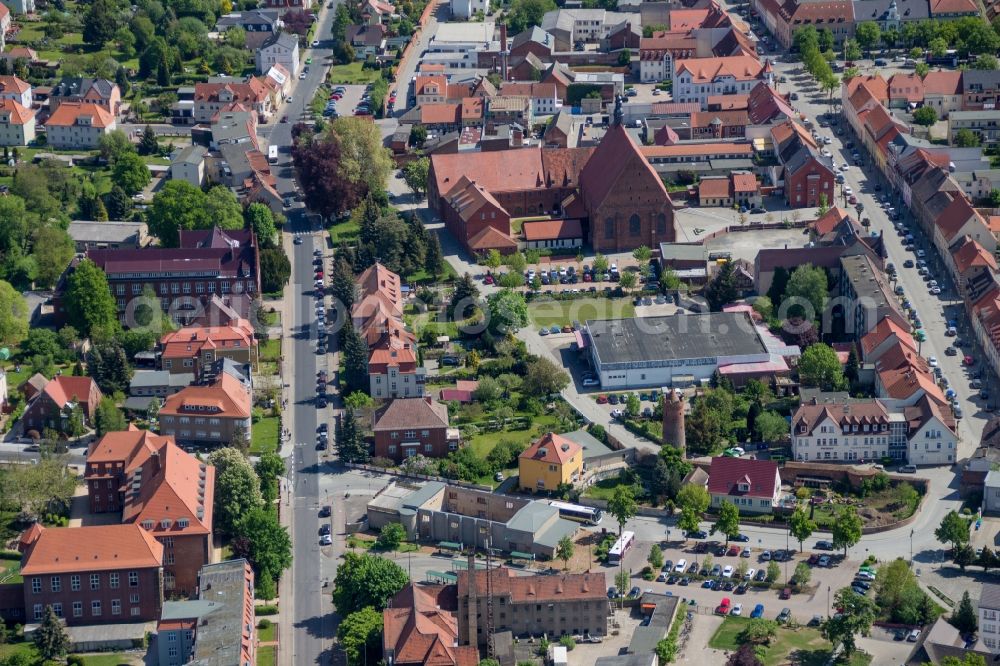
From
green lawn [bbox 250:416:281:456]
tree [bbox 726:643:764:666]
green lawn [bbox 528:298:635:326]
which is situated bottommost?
tree [bbox 726:643:764:666]

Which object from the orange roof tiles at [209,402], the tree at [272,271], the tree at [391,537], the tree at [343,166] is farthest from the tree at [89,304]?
the tree at [391,537]

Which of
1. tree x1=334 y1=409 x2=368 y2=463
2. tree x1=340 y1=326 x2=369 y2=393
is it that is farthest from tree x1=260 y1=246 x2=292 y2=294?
tree x1=334 y1=409 x2=368 y2=463

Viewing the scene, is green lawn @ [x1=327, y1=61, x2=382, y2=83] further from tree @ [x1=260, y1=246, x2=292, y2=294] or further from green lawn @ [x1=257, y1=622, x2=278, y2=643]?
green lawn @ [x1=257, y1=622, x2=278, y2=643]

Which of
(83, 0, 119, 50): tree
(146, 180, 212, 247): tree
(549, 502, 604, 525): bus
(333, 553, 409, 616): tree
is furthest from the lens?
(83, 0, 119, 50): tree

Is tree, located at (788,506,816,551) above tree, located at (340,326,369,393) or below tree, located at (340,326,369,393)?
below

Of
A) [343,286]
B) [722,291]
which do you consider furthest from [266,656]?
A: [722,291]

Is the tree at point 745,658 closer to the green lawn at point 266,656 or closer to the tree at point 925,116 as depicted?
the green lawn at point 266,656
